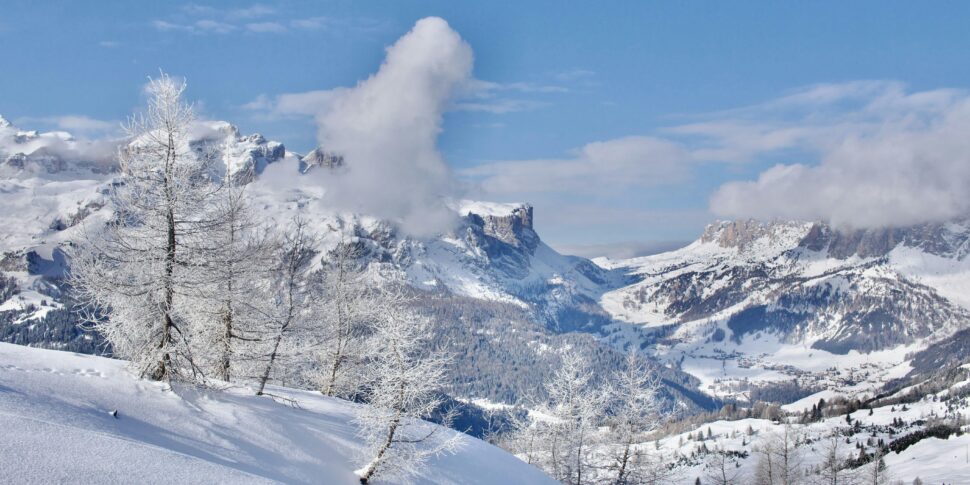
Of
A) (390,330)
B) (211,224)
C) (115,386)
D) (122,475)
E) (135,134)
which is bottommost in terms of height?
(122,475)

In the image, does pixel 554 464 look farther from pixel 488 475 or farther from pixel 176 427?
pixel 176 427

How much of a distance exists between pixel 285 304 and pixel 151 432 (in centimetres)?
1244

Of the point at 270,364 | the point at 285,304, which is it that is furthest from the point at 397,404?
the point at 285,304

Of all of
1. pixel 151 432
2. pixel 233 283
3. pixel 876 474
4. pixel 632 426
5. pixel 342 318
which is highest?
pixel 342 318

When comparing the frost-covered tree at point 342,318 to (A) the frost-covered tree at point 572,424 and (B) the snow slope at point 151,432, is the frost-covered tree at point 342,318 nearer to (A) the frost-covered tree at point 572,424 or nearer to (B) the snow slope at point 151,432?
(B) the snow slope at point 151,432

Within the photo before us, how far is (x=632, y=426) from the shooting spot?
38750 mm

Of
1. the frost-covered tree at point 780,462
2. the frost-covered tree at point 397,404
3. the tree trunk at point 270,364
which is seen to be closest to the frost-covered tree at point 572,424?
the frost-covered tree at point 397,404

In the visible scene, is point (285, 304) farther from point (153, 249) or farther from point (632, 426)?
point (632, 426)

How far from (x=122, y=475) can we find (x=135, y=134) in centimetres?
1173

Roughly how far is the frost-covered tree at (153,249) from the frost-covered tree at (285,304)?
17.4ft

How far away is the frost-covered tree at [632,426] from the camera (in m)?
38.7

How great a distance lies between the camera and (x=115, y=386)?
20.4 m

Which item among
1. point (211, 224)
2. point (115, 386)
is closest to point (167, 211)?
point (211, 224)

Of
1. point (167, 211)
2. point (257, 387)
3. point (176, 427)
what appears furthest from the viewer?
point (257, 387)
